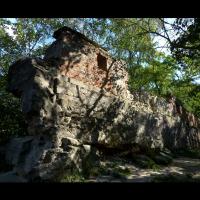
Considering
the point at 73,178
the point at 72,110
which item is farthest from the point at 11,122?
the point at 73,178

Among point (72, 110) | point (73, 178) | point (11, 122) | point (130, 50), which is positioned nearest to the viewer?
point (73, 178)

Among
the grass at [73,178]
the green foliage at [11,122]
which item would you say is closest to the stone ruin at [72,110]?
the grass at [73,178]

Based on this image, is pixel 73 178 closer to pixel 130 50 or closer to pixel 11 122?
pixel 11 122

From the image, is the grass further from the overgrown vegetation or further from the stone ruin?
the overgrown vegetation

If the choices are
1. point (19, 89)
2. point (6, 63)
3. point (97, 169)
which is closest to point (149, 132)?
point (97, 169)

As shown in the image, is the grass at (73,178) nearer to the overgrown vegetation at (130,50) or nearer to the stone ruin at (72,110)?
the stone ruin at (72,110)

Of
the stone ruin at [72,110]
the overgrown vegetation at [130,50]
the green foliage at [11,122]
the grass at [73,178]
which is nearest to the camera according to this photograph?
the grass at [73,178]

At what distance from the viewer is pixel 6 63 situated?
74.9ft

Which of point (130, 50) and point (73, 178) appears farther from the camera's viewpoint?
point (130, 50)

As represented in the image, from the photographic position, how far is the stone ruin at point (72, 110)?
6.51 meters

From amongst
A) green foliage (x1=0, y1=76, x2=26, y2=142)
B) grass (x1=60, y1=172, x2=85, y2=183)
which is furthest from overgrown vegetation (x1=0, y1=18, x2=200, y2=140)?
grass (x1=60, y1=172, x2=85, y2=183)

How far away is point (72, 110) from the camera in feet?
24.2
